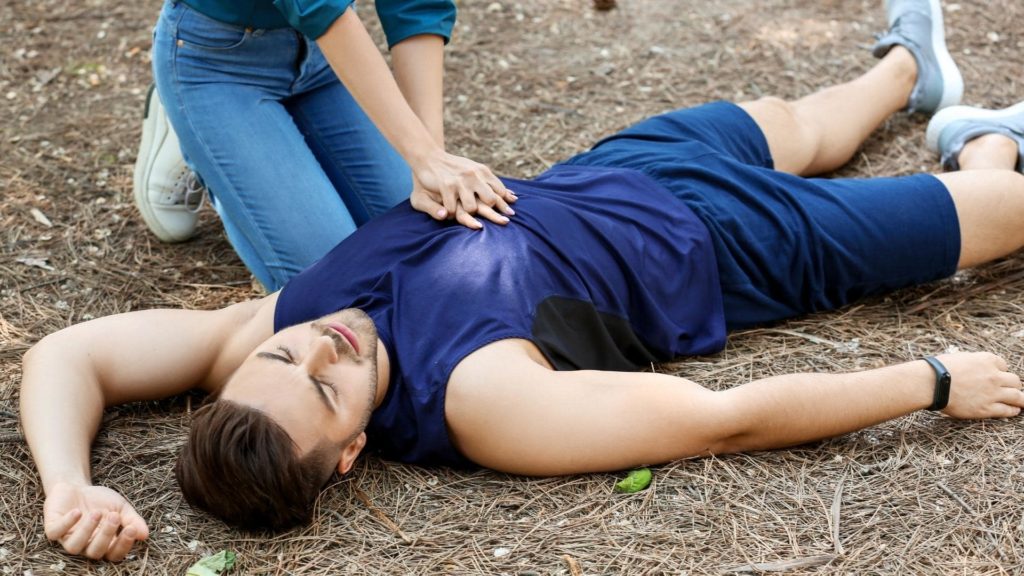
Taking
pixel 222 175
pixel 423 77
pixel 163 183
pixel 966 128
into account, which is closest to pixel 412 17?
pixel 423 77

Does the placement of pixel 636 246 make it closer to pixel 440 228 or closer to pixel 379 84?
pixel 440 228

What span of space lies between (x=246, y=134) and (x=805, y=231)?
5.50 feet

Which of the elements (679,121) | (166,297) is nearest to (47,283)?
(166,297)

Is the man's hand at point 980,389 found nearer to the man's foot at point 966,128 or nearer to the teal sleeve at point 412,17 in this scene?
the man's foot at point 966,128

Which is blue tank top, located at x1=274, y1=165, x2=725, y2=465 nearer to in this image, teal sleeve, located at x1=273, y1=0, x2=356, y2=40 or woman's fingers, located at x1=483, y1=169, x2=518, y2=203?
woman's fingers, located at x1=483, y1=169, x2=518, y2=203

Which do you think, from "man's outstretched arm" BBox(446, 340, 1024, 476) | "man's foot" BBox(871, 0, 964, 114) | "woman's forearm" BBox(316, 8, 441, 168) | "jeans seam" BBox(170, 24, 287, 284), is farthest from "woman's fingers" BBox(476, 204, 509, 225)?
"man's foot" BBox(871, 0, 964, 114)

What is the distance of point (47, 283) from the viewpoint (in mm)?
3354

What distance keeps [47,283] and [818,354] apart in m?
2.45

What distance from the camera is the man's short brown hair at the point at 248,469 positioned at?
7.11ft

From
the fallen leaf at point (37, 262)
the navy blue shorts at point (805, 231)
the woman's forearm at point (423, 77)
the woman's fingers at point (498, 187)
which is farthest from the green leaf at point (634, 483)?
the fallen leaf at point (37, 262)

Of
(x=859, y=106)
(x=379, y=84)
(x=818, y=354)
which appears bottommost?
(x=818, y=354)

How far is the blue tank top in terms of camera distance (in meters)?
2.42

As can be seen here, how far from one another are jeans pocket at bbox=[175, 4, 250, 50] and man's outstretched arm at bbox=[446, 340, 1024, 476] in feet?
4.54

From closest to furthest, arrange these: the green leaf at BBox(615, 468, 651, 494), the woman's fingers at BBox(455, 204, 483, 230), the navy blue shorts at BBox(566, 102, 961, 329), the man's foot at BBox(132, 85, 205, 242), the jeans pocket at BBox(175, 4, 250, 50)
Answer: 1. the green leaf at BBox(615, 468, 651, 494)
2. the woman's fingers at BBox(455, 204, 483, 230)
3. the navy blue shorts at BBox(566, 102, 961, 329)
4. the jeans pocket at BBox(175, 4, 250, 50)
5. the man's foot at BBox(132, 85, 205, 242)
